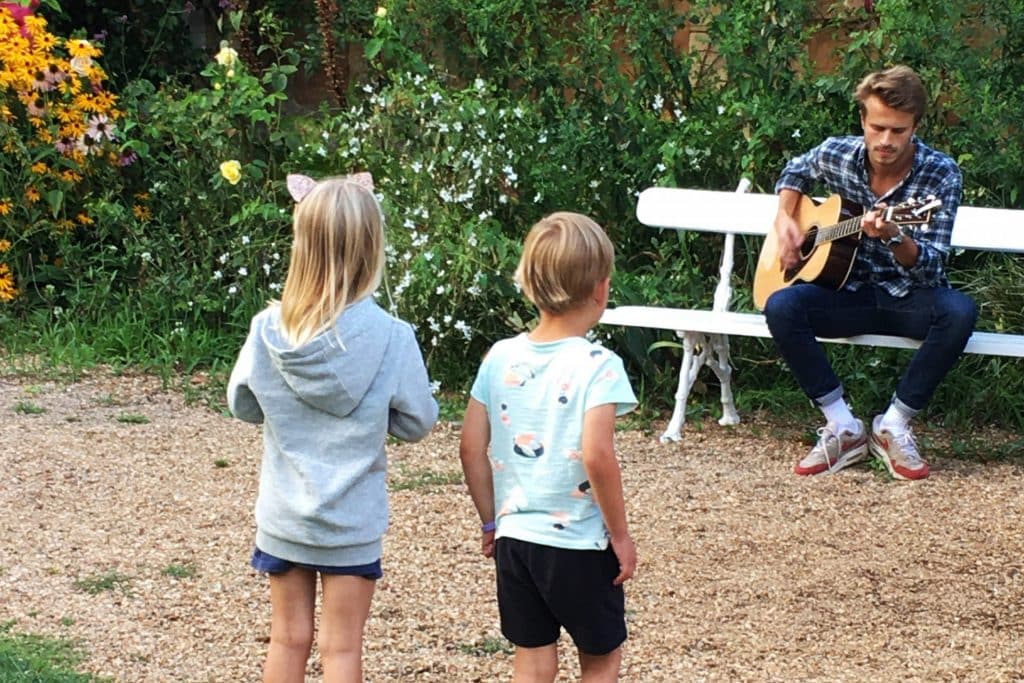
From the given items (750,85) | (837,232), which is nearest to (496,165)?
(750,85)

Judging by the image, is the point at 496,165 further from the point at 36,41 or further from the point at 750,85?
the point at 36,41

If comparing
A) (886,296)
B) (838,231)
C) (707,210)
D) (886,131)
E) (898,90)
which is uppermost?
(898,90)

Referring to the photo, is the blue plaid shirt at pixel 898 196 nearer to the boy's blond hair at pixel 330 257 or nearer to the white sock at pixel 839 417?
the white sock at pixel 839 417

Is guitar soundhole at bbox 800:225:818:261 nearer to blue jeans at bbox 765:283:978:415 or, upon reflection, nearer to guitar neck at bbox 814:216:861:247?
guitar neck at bbox 814:216:861:247

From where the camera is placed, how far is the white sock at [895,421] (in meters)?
5.14

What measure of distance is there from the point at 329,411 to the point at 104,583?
1.50 meters

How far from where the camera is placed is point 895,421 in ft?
16.9

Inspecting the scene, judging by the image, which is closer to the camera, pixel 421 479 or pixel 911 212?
pixel 911 212

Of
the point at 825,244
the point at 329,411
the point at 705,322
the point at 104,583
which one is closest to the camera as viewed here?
the point at 329,411

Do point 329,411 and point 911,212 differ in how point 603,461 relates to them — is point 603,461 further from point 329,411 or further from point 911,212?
point 911,212

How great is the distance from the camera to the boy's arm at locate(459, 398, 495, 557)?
2.83 meters

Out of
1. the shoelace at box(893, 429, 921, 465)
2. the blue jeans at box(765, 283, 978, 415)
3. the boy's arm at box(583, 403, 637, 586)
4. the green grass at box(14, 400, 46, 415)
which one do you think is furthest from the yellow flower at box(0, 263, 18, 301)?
the boy's arm at box(583, 403, 637, 586)

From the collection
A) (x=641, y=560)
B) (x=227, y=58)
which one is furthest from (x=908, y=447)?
(x=227, y=58)

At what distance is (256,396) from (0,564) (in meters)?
1.70
